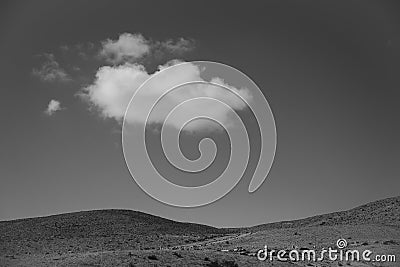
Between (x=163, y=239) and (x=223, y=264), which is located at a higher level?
(x=163, y=239)

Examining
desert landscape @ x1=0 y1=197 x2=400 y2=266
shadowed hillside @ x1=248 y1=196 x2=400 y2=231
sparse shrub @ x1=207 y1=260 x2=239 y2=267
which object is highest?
shadowed hillside @ x1=248 y1=196 x2=400 y2=231

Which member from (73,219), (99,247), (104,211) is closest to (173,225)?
(104,211)

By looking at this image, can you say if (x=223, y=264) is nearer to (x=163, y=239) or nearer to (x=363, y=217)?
(x=163, y=239)

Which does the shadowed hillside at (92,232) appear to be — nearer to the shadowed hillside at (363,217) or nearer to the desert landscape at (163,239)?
the desert landscape at (163,239)

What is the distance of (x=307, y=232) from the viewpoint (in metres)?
60.5

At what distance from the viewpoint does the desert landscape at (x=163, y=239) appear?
122 feet

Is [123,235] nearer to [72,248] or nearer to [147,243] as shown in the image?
[147,243]

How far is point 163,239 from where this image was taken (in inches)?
2522

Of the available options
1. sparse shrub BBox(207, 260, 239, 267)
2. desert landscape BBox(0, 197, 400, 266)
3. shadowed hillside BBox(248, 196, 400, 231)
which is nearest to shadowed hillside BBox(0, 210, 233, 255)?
desert landscape BBox(0, 197, 400, 266)

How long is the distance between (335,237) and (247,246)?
10.7m

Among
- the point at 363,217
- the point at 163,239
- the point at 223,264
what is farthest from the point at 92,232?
the point at 363,217

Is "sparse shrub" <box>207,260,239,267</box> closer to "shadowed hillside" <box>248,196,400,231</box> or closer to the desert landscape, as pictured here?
the desert landscape

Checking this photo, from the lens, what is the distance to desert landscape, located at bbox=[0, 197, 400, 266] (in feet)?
122

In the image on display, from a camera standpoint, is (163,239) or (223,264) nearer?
(223,264)
